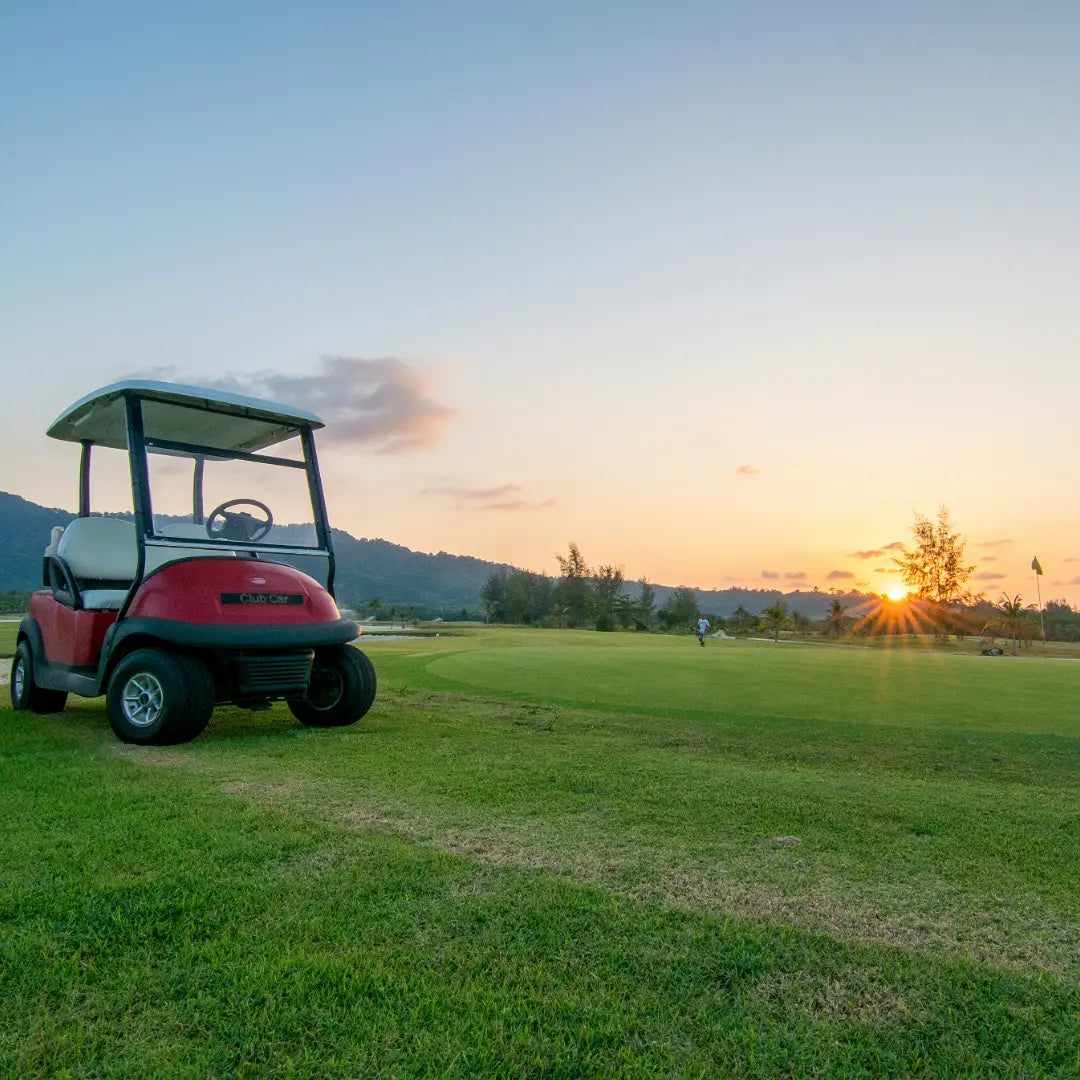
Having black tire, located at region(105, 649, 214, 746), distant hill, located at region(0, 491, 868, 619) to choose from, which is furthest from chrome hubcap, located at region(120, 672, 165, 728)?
distant hill, located at region(0, 491, 868, 619)

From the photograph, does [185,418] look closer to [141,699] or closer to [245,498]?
[245,498]

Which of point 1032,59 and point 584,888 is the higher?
point 1032,59

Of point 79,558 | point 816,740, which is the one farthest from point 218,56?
point 816,740

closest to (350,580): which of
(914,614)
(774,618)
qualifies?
(774,618)

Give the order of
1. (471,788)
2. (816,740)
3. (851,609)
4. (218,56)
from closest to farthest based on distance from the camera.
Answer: (471,788), (816,740), (218,56), (851,609)

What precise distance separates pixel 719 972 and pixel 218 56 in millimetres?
12672

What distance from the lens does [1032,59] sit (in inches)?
392

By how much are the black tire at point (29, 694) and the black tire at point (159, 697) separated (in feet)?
7.52

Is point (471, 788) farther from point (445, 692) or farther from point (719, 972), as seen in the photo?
point (445, 692)

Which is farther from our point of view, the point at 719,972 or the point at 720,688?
the point at 720,688

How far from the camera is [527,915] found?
9.16 ft

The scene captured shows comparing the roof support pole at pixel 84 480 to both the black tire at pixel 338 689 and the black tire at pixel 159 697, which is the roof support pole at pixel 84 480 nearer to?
the black tire at pixel 159 697

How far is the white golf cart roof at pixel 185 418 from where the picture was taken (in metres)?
6.88

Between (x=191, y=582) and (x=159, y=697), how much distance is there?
96 cm
